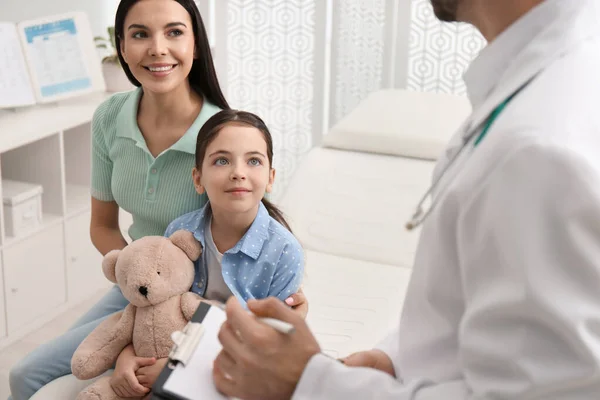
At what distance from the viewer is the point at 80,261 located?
293 centimetres

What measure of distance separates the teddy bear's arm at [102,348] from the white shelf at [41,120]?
3.73ft

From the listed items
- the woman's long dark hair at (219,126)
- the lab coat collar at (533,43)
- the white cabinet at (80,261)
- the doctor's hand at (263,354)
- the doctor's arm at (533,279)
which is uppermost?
the lab coat collar at (533,43)

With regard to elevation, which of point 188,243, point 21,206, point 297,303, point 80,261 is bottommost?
point 80,261

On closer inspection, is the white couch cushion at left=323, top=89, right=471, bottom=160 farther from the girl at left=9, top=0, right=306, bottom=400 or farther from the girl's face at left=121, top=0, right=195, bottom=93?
the girl's face at left=121, top=0, right=195, bottom=93

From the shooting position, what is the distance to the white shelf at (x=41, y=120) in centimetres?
256

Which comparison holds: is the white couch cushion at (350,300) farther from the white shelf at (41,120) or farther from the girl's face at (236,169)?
the white shelf at (41,120)

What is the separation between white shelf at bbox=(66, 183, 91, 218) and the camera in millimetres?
2887

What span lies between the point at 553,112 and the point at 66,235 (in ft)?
7.77

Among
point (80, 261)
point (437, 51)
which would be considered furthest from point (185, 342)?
point (437, 51)

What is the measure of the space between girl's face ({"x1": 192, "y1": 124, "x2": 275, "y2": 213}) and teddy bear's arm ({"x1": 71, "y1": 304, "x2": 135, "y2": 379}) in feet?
0.92

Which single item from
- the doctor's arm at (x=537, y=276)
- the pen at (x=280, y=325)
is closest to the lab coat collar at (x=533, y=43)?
the doctor's arm at (x=537, y=276)

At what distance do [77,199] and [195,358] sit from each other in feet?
6.68

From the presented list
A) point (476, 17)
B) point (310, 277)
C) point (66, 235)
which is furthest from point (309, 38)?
point (476, 17)

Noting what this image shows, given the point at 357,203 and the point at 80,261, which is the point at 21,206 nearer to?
the point at 80,261
